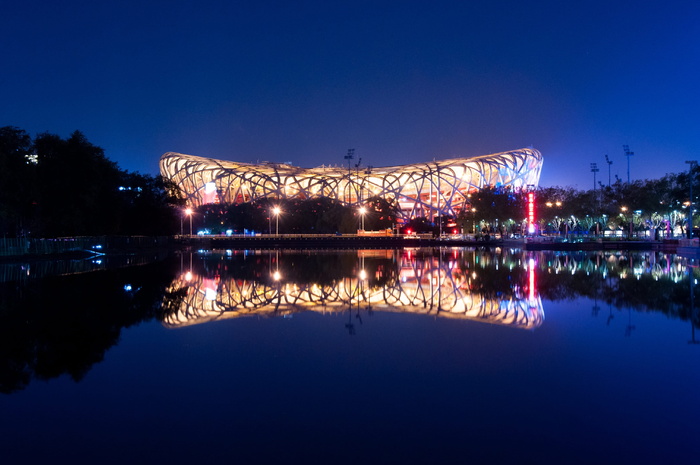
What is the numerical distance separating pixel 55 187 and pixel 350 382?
1660 inches

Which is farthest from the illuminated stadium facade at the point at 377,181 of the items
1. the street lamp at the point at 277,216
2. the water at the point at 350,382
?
the water at the point at 350,382

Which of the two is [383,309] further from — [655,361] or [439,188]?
[439,188]

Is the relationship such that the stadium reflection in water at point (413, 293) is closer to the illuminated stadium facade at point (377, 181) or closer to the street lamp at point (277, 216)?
the street lamp at point (277, 216)

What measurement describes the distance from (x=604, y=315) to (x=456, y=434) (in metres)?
7.85

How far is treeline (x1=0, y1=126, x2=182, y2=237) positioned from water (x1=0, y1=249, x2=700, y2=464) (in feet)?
96.7

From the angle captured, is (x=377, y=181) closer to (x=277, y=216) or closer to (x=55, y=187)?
(x=277, y=216)

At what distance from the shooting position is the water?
489cm

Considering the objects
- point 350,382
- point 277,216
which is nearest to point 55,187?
point 350,382

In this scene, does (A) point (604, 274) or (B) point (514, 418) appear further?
(A) point (604, 274)

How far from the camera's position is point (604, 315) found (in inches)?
469

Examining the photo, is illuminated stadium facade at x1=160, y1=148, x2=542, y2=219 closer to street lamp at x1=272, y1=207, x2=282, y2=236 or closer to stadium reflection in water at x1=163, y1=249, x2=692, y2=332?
street lamp at x1=272, y1=207, x2=282, y2=236

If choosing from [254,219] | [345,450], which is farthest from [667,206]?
[345,450]

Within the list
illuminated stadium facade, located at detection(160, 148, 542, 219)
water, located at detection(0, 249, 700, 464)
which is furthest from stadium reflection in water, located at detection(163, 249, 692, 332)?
illuminated stadium facade, located at detection(160, 148, 542, 219)

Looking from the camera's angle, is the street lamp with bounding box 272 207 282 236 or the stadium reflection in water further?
the street lamp with bounding box 272 207 282 236
